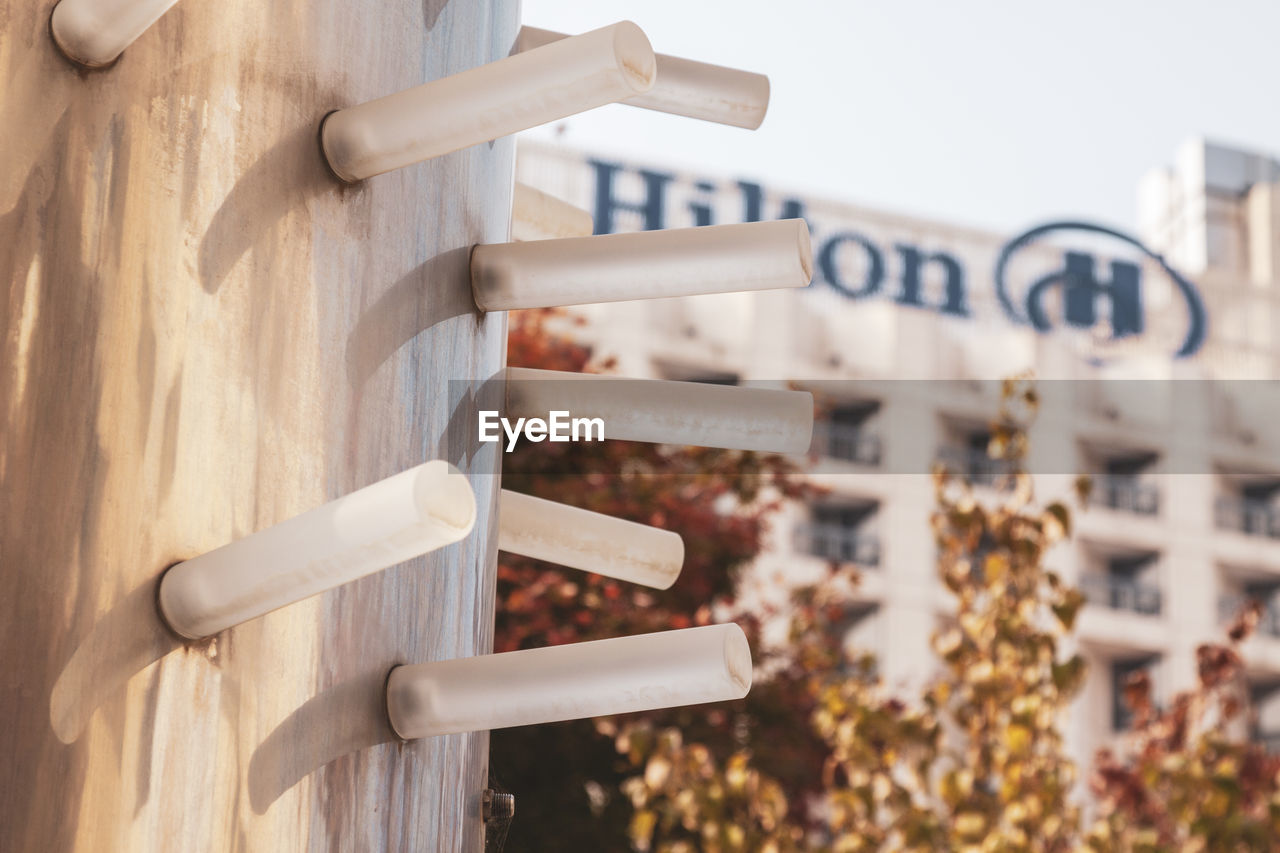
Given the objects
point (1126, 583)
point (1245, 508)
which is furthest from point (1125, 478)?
point (1245, 508)

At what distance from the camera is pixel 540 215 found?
0.68 m

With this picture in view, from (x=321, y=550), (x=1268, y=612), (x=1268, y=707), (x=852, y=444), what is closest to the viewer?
(x=321, y=550)

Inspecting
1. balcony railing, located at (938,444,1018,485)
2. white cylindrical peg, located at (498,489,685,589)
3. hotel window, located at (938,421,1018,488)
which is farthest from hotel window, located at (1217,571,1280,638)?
white cylindrical peg, located at (498,489,685,589)

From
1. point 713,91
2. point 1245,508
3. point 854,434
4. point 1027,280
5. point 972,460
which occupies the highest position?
point 1027,280

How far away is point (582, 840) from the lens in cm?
342

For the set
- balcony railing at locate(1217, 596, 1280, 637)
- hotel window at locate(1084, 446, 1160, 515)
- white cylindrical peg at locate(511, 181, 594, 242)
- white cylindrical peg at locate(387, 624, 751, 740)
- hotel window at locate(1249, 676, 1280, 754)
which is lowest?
white cylindrical peg at locate(387, 624, 751, 740)

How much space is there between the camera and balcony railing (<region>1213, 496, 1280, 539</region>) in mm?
15477

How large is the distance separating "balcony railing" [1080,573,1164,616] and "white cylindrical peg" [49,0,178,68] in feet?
50.6

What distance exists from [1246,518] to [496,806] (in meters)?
16.7

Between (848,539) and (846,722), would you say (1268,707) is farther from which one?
(846,722)

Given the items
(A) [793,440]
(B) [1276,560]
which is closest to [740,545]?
(A) [793,440]

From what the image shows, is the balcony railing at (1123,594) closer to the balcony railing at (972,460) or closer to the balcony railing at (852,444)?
the balcony railing at (972,460)

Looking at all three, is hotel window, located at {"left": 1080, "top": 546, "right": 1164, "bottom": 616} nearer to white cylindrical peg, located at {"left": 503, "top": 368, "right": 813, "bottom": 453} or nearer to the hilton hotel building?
the hilton hotel building

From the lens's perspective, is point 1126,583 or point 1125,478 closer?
point 1126,583
